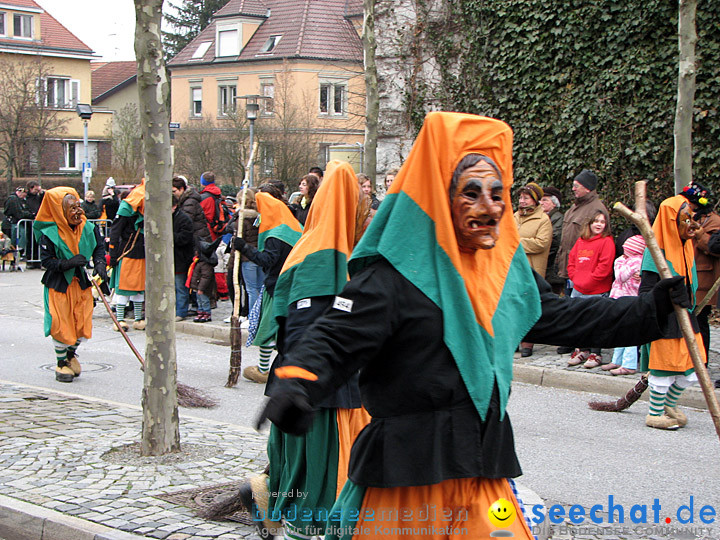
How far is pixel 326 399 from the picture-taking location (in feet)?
14.2

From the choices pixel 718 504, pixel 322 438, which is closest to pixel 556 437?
pixel 718 504

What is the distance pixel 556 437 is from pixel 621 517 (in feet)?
7.21

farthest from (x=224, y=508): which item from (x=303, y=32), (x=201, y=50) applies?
(x=201, y=50)

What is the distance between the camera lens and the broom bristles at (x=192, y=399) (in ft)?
28.4

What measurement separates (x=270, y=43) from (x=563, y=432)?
45115 millimetres

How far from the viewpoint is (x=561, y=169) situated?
1443 cm

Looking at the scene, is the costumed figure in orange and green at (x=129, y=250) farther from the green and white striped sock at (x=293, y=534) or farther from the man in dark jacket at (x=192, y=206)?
the green and white striped sock at (x=293, y=534)

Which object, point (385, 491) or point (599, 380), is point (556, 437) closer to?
point (599, 380)

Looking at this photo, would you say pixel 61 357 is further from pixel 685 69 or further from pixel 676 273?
pixel 685 69

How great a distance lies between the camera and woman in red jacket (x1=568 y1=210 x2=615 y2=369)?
10156mm

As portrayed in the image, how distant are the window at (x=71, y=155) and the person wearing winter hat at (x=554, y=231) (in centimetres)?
4519

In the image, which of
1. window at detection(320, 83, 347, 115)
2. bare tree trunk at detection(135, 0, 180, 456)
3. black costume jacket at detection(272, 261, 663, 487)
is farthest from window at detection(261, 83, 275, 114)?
black costume jacket at detection(272, 261, 663, 487)

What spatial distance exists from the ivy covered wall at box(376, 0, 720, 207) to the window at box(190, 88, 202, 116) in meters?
38.3

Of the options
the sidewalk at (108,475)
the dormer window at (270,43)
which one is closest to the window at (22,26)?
the dormer window at (270,43)
